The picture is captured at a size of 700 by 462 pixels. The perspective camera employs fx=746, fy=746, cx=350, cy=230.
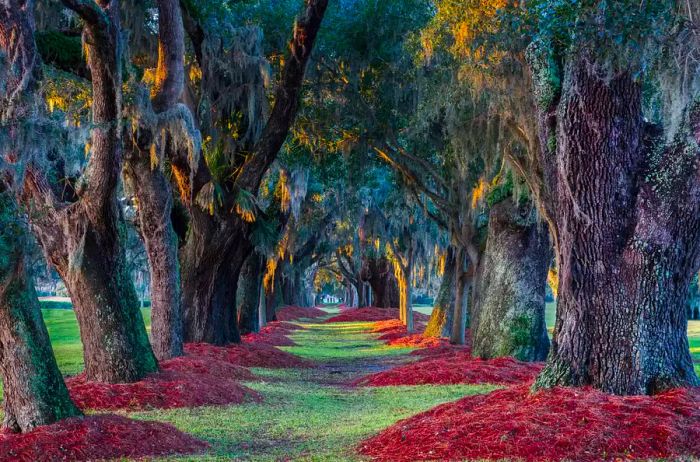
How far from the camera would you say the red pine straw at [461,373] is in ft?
40.8

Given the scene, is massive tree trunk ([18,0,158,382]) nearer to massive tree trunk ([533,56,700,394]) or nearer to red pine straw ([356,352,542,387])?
red pine straw ([356,352,542,387])

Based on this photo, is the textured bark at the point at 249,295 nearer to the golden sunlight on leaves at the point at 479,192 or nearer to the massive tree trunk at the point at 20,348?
the golden sunlight on leaves at the point at 479,192

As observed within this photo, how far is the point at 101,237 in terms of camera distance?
399 inches

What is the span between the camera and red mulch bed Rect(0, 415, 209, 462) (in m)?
6.25

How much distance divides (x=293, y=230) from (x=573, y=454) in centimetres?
2356

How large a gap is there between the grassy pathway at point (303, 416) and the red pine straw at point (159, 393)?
334mm

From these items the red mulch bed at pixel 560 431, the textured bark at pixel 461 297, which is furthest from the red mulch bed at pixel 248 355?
the red mulch bed at pixel 560 431

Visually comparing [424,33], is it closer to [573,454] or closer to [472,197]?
[472,197]

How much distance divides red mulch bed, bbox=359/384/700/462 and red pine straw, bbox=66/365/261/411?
3.72 metres

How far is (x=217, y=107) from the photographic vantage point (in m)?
16.7

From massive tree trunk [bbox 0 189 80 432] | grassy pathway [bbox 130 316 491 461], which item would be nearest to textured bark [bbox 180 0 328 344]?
grassy pathway [bbox 130 316 491 461]

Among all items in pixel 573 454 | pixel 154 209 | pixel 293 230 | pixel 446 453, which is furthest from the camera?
pixel 293 230

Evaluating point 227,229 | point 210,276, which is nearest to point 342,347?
point 210,276

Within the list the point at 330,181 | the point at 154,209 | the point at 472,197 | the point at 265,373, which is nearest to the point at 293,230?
the point at 330,181
